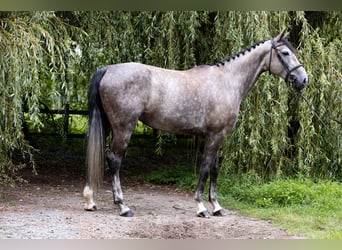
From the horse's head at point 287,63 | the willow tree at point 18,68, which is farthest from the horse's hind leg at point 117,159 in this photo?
the horse's head at point 287,63

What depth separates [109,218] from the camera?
4562 millimetres

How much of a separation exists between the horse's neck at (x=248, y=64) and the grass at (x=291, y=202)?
1.34 meters

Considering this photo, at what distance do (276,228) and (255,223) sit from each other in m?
0.28

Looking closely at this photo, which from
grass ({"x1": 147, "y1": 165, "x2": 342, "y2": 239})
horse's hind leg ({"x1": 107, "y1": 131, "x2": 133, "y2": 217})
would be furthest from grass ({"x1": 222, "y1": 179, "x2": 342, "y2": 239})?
horse's hind leg ({"x1": 107, "y1": 131, "x2": 133, "y2": 217})

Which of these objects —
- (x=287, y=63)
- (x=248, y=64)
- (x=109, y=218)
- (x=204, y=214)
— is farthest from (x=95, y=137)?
(x=287, y=63)

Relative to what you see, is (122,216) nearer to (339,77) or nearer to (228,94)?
(228,94)

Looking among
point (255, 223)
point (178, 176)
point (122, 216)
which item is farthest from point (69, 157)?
point (255, 223)

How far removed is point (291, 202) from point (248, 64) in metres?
1.74

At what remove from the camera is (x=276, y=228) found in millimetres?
4457

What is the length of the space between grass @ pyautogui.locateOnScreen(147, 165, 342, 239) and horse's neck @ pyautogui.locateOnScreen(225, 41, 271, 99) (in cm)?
134

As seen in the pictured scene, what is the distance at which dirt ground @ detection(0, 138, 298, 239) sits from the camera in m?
A: 3.96

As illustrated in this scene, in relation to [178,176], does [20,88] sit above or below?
above

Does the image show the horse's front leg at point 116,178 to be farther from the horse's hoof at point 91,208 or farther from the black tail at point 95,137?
the horse's hoof at point 91,208

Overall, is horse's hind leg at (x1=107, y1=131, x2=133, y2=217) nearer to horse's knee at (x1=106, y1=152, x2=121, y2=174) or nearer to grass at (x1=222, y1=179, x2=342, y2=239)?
horse's knee at (x1=106, y1=152, x2=121, y2=174)
